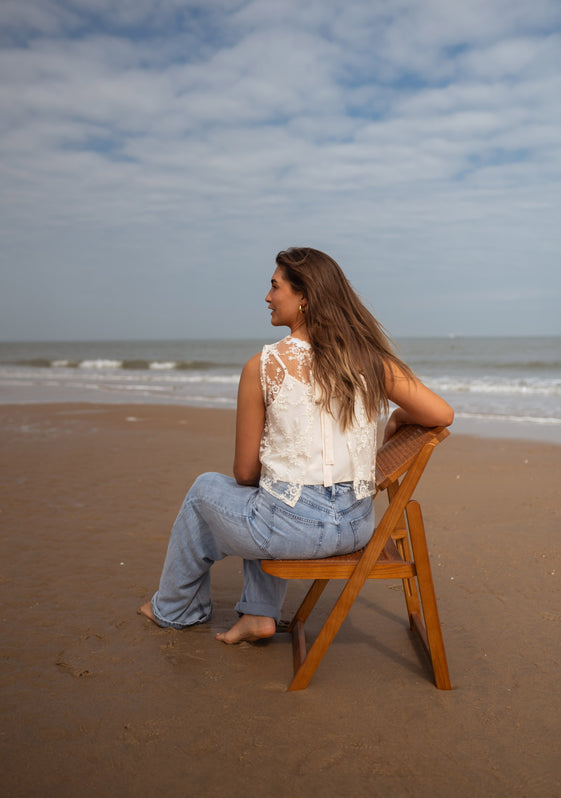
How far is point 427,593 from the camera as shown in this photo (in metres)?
2.52

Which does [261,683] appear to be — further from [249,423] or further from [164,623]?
[249,423]

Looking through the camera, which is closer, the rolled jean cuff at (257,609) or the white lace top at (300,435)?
the white lace top at (300,435)

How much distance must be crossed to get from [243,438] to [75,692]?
118 cm

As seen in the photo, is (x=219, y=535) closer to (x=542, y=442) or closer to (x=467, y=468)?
(x=467, y=468)

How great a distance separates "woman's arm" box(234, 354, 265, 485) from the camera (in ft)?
8.28

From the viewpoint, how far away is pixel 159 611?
3.10 metres

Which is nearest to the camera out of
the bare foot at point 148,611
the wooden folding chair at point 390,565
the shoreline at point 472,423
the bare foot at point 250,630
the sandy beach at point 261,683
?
the sandy beach at point 261,683

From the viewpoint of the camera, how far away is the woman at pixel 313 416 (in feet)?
8.16

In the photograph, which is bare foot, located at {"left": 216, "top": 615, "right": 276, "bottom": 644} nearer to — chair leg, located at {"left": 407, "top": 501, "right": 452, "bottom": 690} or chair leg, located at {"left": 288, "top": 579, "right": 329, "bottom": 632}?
chair leg, located at {"left": 288, "top": 579, "right": 329, "bottom": 632}

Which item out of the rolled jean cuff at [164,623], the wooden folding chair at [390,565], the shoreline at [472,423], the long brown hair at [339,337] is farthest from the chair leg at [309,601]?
the shoreline at [472,423]

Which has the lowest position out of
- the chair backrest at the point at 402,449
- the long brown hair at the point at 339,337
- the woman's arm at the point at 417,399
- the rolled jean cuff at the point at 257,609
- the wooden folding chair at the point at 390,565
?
the rolled jean cuff at the point at 257,609

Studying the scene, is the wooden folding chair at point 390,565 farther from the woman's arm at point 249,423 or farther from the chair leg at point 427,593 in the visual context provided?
the woman's arm at point 249,423

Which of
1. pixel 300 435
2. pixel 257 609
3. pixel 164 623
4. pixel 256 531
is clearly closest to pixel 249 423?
pixel 300 435

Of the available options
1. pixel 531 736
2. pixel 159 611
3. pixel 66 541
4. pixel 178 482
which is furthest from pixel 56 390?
pixel 531 736
